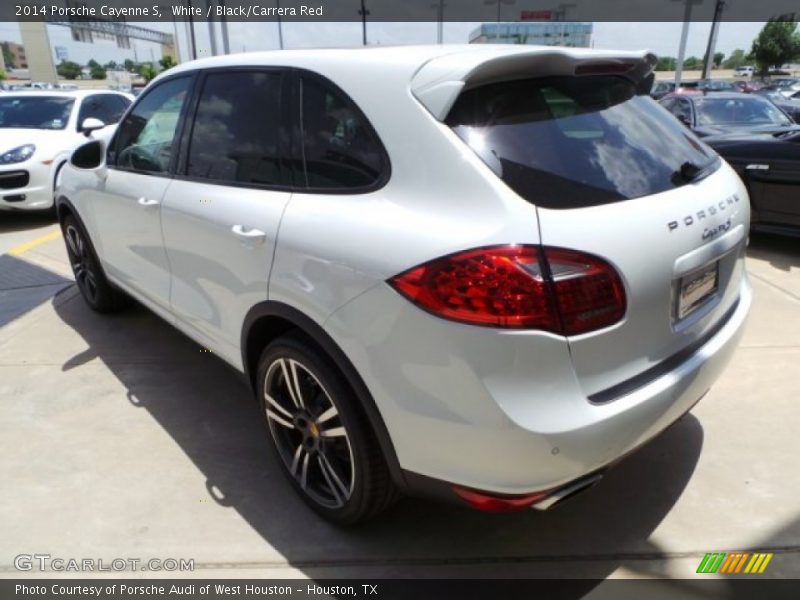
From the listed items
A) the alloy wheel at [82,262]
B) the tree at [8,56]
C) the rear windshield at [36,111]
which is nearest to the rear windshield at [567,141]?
the alloy wheel at [82,262]

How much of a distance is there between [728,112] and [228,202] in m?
7.96

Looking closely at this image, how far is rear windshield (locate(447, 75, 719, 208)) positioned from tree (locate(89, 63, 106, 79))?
109619mm

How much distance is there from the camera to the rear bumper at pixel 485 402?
1668 mm

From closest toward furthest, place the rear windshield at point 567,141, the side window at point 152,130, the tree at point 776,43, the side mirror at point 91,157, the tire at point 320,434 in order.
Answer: the rear windshield at point 567,141 → the tire at point 320,434 → the side window at point 152,130 → the side mirror at point 91,157 → the tree at point 776,43

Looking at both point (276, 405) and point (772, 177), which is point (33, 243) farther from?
point (772, 177)

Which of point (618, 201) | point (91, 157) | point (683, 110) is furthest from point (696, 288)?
point (683, 110)

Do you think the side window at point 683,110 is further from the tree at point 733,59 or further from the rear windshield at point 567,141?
the tree at point 733,59

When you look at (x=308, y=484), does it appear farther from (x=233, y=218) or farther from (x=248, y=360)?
(x=233, y=218)

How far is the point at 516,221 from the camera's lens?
1678 mm

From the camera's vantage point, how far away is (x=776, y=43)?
49.7 metres

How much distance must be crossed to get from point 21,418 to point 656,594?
3.20 m

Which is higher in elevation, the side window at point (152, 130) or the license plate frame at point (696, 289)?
the side window at point (152, 130)

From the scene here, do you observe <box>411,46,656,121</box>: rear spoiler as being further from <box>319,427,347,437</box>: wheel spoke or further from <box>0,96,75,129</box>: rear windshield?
<box>0,96,75,129</box>: rear windshield

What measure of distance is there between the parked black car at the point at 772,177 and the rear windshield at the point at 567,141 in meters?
→ 3.86
